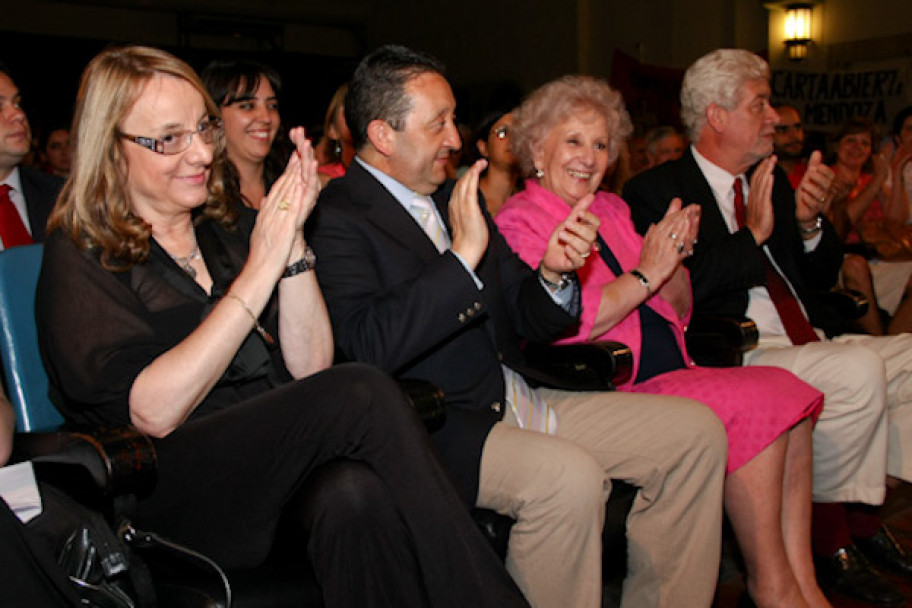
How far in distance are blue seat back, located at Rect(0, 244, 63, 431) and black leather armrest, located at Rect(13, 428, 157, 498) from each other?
1.27ft

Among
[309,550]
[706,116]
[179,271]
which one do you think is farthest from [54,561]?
[706,116]

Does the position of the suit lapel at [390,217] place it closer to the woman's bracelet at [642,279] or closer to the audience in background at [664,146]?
the woman's bracelet at [642,279]

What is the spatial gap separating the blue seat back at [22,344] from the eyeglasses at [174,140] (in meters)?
0.32

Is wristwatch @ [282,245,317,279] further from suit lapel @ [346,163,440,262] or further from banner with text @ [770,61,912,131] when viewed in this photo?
banner with text @ [770,61,912,131]

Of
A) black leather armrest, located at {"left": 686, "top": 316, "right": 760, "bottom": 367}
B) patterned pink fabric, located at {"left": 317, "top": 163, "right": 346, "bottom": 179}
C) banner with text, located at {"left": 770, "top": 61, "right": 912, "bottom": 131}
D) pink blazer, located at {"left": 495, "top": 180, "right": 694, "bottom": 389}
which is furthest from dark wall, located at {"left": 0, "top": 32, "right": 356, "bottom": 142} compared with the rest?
black leather armrest, located at {"left": 686, "top": 316, "right": 760, "bottom": 367}

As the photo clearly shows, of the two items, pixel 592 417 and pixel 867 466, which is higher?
pixel 592 417

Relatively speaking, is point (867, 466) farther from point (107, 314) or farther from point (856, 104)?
point (856, 104)

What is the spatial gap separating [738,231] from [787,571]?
999 millimetres

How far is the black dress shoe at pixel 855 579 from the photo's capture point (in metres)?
2.42

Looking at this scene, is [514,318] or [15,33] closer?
[514,318]

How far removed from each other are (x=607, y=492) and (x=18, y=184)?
6.53 ft

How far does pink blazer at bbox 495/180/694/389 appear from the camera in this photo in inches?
96.7

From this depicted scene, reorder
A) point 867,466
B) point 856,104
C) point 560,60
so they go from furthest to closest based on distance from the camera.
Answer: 1. point 560,60
2. point 856,104
3. point 867,466

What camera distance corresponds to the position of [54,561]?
136cm
